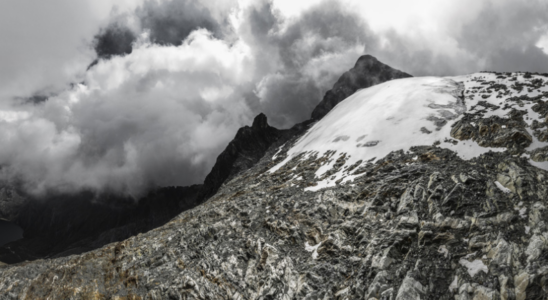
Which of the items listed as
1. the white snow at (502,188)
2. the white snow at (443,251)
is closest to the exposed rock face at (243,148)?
the white snow at (502,188)

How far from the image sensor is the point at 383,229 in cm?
2375

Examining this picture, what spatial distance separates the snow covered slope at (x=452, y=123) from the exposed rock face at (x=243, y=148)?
87.7 m

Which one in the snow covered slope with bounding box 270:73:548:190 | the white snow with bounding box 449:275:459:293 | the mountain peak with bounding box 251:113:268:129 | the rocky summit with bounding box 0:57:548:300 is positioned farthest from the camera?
the mountain peak with bounding box 251:113:268:129

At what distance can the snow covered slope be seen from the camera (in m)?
31.8

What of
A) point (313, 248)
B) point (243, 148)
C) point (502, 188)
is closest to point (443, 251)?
point (502, 188)

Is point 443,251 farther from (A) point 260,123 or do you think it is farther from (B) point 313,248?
(A) point 260,123

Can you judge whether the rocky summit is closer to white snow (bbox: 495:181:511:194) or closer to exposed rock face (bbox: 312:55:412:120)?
white snow (bbox: 495:181:511:194)

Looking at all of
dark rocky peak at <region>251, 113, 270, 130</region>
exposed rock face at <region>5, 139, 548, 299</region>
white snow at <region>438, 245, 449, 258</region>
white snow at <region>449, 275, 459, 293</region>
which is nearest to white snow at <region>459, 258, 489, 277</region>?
exposed rock face at <region>5, 139, 548, 299</region>

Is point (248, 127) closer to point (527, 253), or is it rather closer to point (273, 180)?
point (273, 180)

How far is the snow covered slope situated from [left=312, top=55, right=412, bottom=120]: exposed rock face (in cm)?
8530

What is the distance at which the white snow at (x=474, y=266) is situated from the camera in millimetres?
18141

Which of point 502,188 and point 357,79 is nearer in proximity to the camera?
point 502,188

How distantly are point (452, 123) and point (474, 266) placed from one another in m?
27.9

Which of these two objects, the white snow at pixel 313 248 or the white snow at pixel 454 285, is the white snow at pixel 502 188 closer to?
the white snow at pixel 454 285
